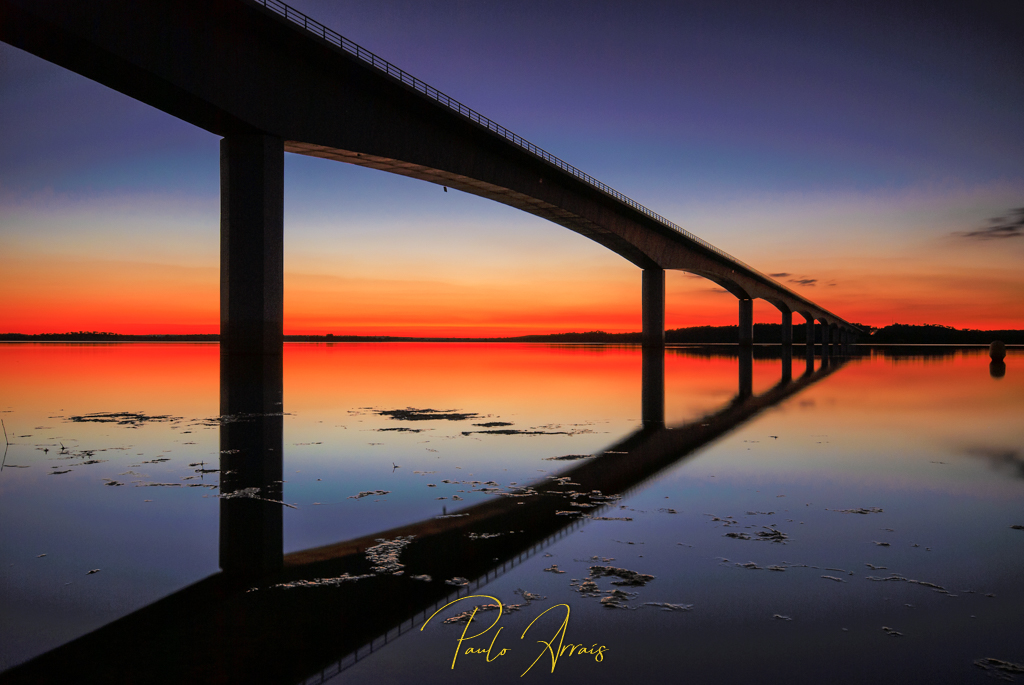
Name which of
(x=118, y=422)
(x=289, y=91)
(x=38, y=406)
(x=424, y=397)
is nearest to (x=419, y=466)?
(x=118, y=422)

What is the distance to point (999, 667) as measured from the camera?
306 centimetres

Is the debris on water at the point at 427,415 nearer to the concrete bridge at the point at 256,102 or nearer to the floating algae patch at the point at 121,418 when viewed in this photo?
the floating algae patch at the point at 121,418

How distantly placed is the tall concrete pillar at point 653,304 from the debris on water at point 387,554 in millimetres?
63766

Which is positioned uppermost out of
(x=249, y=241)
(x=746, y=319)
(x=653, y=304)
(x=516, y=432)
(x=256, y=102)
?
(x=256, y=102)

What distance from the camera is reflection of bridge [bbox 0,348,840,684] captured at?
3.07 m

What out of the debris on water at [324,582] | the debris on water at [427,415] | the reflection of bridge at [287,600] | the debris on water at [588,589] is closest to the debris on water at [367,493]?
the reflection of bridge at [287,600]

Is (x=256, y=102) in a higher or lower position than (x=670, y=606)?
higher

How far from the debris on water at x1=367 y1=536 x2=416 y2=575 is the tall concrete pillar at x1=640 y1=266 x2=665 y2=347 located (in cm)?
6377

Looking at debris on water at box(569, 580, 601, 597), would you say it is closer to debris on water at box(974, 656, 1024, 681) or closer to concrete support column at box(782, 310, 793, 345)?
debris on water at box(974, 656, 1024, 681)

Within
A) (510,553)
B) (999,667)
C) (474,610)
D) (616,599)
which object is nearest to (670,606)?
(616,599)

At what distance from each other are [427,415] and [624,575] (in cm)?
1032

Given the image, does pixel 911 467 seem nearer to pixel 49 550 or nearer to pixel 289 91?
pixel 49 550

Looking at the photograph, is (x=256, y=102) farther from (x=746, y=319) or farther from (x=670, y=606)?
(x=746, y=319)
